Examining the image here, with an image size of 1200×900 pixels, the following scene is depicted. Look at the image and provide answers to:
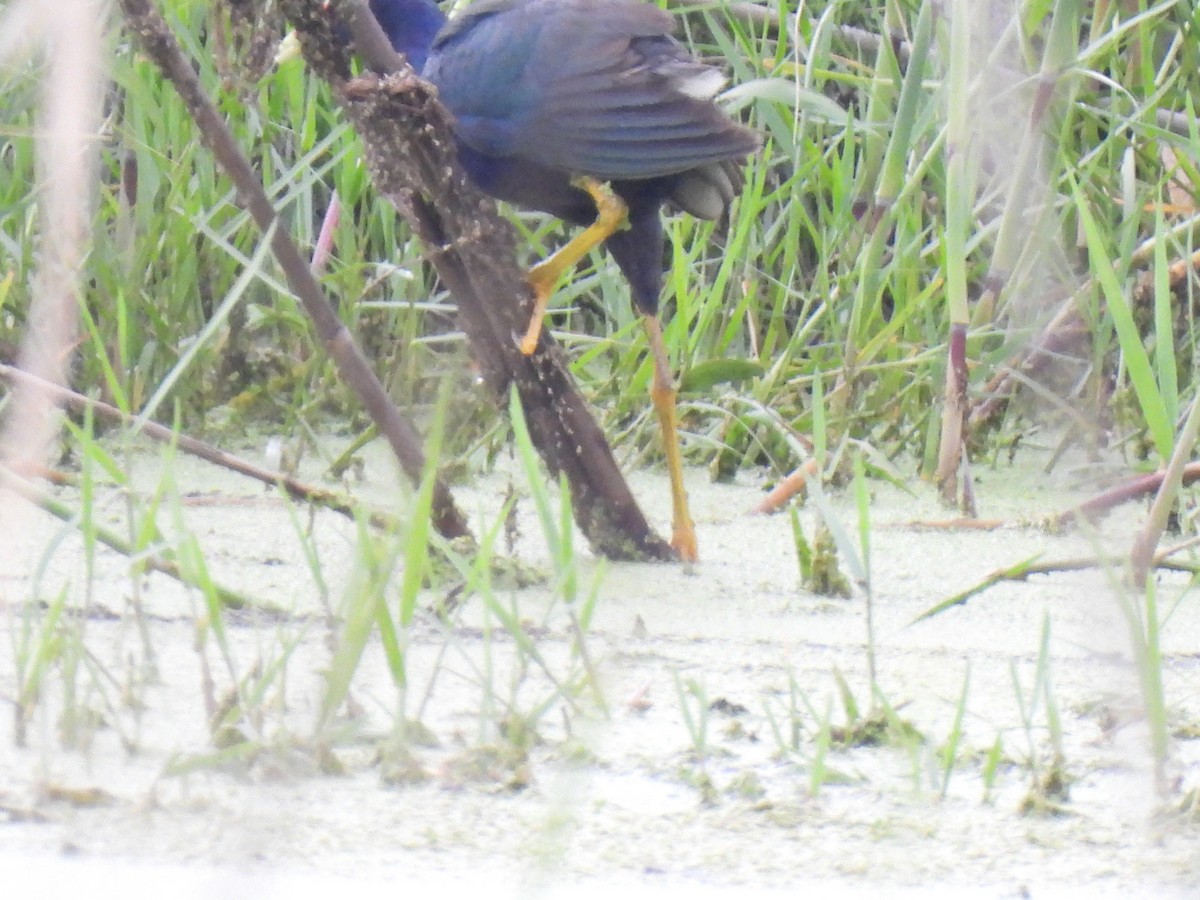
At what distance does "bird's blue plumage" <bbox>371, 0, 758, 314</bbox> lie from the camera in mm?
Answer: 2195

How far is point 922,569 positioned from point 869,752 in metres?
0.80

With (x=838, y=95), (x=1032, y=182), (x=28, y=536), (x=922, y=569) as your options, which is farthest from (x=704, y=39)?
(x=28, y=536)

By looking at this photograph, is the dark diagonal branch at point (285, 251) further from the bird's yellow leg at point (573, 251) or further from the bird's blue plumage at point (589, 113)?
the bird's blue plumage at point (589, 113)

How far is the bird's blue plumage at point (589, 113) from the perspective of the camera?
220cm

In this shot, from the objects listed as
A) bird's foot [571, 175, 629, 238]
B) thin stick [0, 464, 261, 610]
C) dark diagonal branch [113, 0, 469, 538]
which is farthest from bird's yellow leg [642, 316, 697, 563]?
thin stick [0, 464, 261, 610]

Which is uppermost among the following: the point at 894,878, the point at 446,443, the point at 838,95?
the point at 838,95

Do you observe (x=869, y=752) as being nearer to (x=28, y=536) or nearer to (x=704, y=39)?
(x=28, y=536)

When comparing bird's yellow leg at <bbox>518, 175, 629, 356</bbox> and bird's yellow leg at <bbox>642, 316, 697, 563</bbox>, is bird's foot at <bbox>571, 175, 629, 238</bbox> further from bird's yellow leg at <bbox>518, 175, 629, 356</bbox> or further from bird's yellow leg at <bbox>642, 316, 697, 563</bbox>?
bird's yellow leg at <bbox>642, 316, 697, 563</bbox>

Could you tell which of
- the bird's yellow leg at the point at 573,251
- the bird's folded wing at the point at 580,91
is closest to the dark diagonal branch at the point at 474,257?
the bird's yellow leg at the point at 573,251

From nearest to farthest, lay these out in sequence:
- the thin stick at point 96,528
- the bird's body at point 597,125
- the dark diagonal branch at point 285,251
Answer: the thin stick at point 96,528 → the dark diagonal branch at point 285,251 → the bird's body at point 597,125

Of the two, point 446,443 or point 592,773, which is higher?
point 446,443

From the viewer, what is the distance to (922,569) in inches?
80.5

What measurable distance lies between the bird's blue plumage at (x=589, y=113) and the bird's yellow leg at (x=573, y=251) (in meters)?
0.03

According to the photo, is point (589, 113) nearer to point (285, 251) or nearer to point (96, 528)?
point (285, 251)
